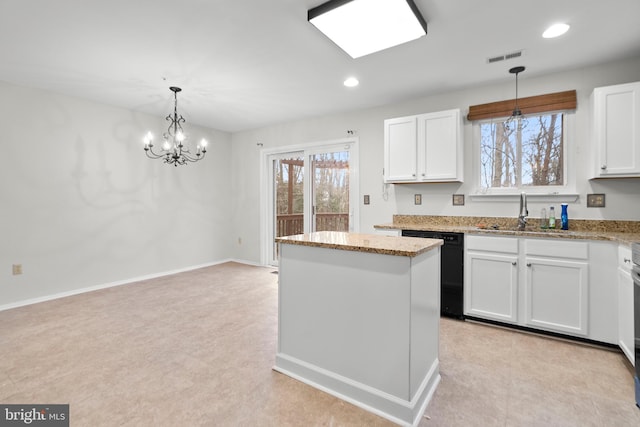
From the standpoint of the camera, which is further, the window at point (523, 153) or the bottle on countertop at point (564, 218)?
the window at point (523, 153)

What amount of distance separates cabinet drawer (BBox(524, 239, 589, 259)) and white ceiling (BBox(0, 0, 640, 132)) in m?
1.63

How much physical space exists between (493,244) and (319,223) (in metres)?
2.60

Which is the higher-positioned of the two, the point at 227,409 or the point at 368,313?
the point at 368,313

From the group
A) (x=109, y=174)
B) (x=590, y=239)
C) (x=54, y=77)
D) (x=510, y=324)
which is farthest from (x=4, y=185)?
(x=590, y=239)

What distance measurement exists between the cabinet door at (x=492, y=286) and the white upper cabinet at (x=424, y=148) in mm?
950

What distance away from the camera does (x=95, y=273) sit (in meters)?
4.01

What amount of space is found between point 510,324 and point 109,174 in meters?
A: 5.01

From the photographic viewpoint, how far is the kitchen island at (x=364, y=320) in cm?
162

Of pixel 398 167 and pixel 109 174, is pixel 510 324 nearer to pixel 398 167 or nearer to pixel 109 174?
pixel 398 167

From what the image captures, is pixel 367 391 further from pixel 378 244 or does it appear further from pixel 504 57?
pixel 504 57

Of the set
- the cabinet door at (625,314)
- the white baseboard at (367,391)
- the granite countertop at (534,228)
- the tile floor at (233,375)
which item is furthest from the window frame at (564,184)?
the white baseboard at (367,391)

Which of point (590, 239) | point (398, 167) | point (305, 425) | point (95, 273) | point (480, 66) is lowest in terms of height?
point (305, 425)

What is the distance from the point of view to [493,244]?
283cm

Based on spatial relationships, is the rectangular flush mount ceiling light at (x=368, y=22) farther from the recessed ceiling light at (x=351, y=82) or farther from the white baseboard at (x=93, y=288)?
the white baseboard at (x=93, y=288)
